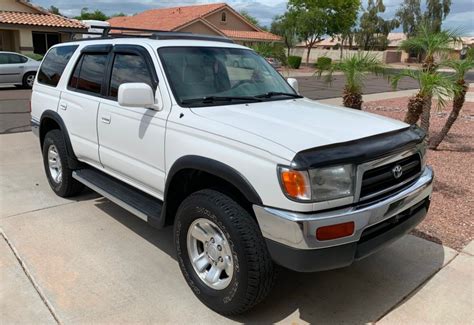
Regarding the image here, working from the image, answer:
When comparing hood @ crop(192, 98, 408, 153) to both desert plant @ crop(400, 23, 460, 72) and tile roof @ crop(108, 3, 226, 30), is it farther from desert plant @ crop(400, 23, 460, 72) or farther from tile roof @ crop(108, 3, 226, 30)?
tile roof @ crop(108, 3, 226, 30)

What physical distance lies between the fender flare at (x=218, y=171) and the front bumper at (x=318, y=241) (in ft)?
0.32

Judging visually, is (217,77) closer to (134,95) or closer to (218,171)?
(134,95)

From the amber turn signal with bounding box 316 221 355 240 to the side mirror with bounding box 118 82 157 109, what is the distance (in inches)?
67.4

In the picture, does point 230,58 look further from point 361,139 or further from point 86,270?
point 86,270

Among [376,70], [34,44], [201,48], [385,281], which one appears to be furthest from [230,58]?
[34,44]

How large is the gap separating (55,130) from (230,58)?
2410mm

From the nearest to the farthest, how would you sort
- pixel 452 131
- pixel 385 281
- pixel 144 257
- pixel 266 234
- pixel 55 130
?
pixel 266 234 → pixel 385 281 → pixel 144 257 → pixel 55 130 → pixel 452 131

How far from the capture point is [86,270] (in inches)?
143

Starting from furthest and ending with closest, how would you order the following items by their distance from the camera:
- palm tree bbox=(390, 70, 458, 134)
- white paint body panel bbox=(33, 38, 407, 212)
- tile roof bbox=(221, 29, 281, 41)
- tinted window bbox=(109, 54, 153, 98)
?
tile roof bbox=(221, 29, 281, 41) < palm tree bbox=(390, 70, 458, 134) < tinted window bbox=(109, 54, 153, 98) < white paint body panel bbox=(33, 38, 407, 212)

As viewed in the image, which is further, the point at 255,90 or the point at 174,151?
the point at 255,90

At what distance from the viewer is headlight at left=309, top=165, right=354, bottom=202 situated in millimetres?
2586

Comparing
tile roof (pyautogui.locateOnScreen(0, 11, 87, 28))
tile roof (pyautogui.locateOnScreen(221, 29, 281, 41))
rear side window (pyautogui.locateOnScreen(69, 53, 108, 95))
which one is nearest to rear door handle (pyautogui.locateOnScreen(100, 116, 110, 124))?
rear side window (pyautogui.locateOnScreen(69, 53, 108, 95))

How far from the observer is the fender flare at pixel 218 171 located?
2.73 meters

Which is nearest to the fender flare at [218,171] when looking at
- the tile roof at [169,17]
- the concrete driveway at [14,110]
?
the concrete driveway at [14,110]
